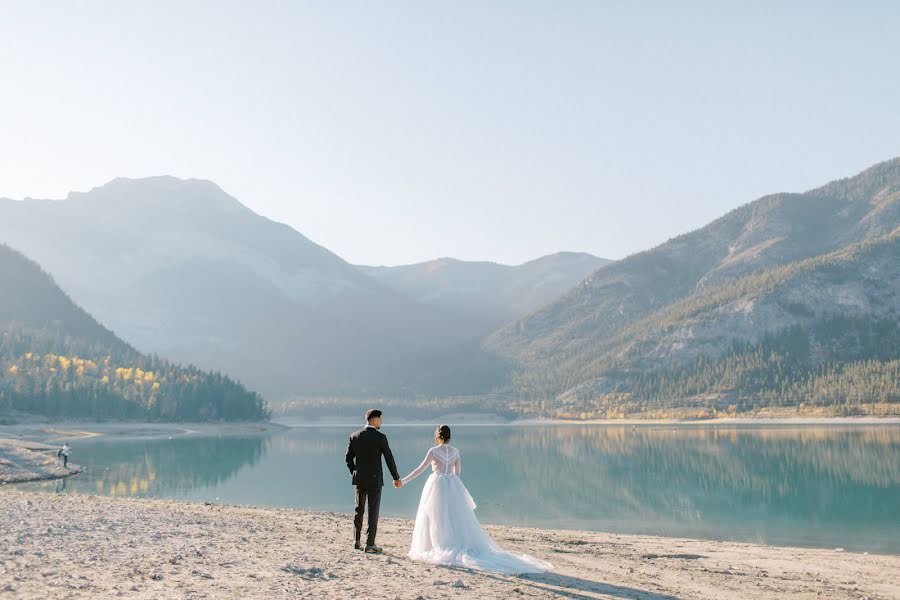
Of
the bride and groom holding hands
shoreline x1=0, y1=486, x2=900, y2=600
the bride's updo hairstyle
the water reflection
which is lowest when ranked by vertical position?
the water reflection

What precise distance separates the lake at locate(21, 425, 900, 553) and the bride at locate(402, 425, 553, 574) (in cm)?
2194

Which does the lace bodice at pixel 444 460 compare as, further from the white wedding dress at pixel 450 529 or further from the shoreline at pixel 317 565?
the shoreline at pixel 317 565

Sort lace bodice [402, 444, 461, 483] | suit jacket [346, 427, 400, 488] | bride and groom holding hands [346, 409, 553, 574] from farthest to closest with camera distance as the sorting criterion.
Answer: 1. lace bodice [402, 444, 461, 483]
2. suit jacket [346, 427, 400, 488]
3. bride and groom holding hands [346, 409, 553, 574]

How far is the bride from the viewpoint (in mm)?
18297

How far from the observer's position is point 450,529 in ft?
61.3

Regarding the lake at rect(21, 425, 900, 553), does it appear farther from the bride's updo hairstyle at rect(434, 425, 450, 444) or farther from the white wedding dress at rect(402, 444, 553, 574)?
the bride's updo hairstyle at rect(434, 425, 450, 444)

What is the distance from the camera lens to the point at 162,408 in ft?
600

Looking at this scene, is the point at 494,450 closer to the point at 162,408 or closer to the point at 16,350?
the point at 162,408

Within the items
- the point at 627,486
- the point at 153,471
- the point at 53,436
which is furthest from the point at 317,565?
the point at 53,436

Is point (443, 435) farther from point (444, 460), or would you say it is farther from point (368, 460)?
point (368, 460)

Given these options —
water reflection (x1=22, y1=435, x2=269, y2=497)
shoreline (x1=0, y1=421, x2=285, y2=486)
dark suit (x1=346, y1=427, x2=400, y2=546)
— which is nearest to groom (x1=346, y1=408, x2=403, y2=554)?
dark suit (x1=346, y1=427, x2=400, y2=546)

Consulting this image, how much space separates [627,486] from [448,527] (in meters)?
48.7

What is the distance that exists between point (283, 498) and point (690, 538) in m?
29.5

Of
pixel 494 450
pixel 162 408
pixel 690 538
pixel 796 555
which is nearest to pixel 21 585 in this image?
pixel 796 555
